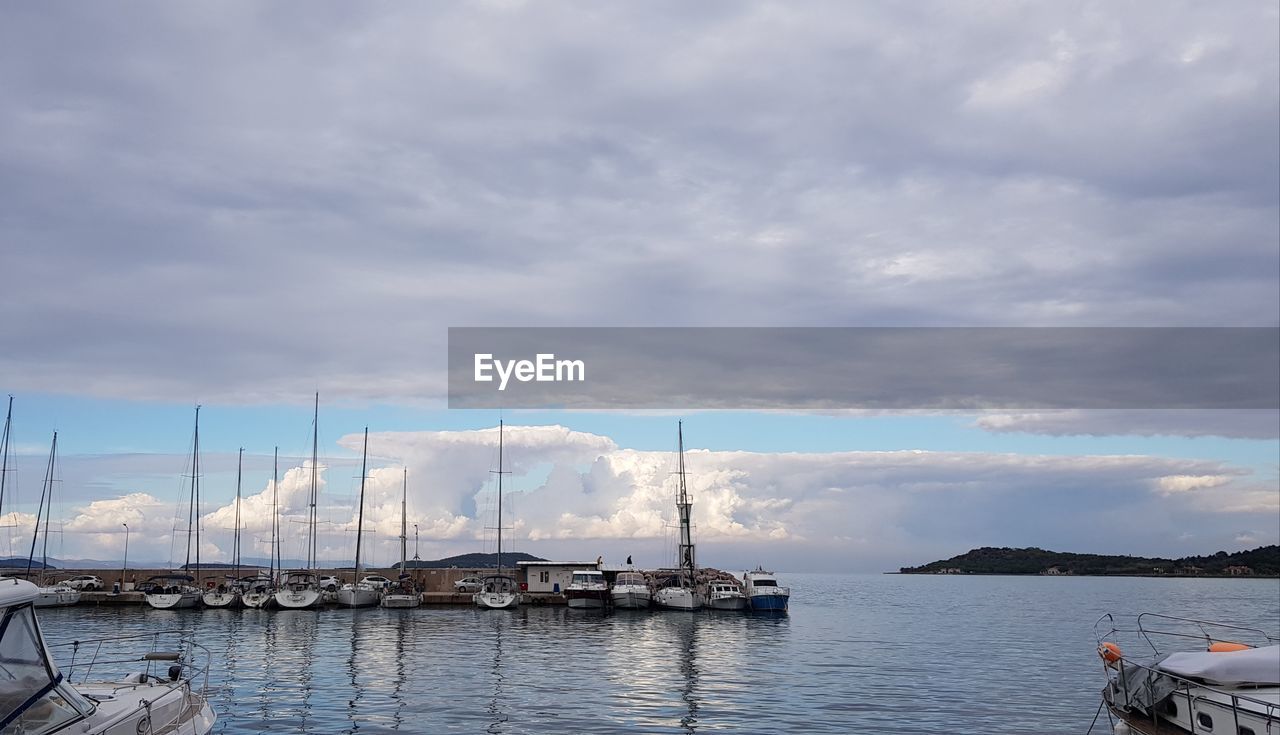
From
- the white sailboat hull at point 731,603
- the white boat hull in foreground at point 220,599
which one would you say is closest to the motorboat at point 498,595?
the white sailboat hull at point 731,603

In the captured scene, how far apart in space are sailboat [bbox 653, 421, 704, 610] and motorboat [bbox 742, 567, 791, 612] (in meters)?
5.03

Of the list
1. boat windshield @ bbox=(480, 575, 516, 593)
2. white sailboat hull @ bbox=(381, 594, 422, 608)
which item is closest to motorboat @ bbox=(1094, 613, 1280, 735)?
white sailboat hull @ bbox=(381, 594, 422, 608)

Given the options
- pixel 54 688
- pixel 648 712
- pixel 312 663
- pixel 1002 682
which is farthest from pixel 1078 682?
pixel 54 688

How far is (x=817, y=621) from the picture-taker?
8962cm

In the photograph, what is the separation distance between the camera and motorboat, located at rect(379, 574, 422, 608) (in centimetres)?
9069

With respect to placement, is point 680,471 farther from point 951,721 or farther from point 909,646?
point 951,721

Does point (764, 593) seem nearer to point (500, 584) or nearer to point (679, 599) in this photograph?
point (679, 599)

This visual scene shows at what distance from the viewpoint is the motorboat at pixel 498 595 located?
3612 inches

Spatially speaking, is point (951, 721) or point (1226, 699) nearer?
point (1226, 699)

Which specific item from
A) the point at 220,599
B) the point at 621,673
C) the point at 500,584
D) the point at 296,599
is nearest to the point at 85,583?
the point at 220,599

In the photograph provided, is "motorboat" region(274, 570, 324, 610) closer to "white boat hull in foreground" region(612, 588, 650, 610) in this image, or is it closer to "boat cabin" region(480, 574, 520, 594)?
"boat cabin" region(480, 574, 520, 594)

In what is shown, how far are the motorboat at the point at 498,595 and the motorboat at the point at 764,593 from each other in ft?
76.7

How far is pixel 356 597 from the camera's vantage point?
91.2 m

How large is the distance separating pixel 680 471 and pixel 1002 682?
66249mm
